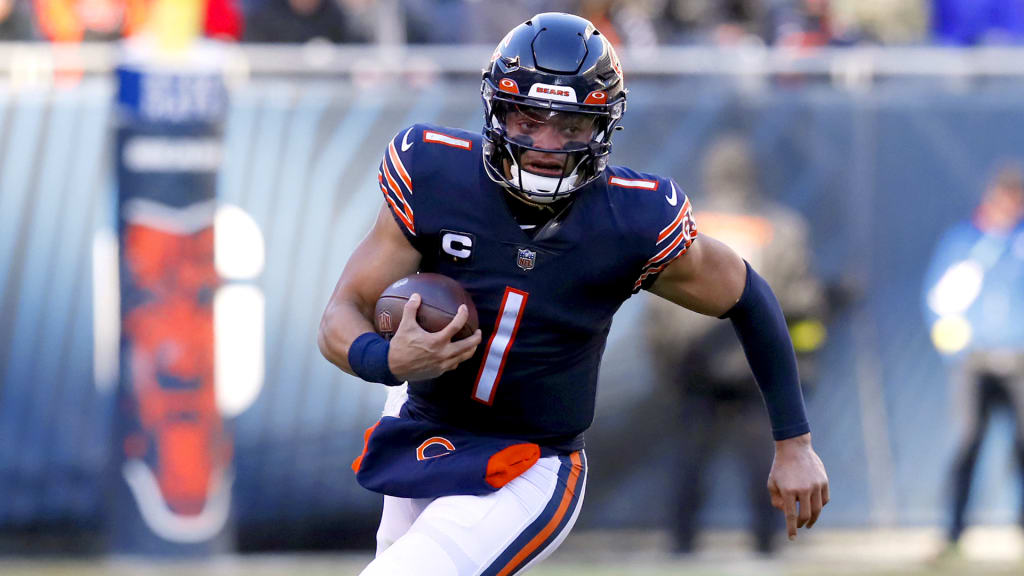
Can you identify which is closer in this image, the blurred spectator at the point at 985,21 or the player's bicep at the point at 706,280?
the player's bicep at the point at 706,280

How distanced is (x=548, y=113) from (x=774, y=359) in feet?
3.10

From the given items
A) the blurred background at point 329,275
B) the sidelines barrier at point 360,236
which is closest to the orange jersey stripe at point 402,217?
the blurred background at point 329,275

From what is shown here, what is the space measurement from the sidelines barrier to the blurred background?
1 centimetres

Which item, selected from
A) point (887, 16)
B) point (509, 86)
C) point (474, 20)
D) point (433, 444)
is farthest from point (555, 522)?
point (887, 16)

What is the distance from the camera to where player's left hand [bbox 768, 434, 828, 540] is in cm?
389

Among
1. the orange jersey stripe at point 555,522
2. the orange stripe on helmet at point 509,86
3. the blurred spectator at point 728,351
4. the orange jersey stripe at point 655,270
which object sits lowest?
the blurred spectator at point 728,351

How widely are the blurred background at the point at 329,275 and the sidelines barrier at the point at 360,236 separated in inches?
0.6

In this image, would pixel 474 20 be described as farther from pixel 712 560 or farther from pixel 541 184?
pixel 541 184

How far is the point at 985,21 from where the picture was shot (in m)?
9.16

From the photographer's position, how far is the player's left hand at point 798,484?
3.89 metres

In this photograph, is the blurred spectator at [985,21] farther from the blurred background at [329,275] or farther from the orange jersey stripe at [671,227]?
the orange jersey stripe at [671,227]

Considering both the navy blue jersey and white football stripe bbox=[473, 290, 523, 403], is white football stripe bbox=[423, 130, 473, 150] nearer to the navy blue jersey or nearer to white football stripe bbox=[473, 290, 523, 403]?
the navy blue jersey

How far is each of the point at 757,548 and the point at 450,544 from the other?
461cm

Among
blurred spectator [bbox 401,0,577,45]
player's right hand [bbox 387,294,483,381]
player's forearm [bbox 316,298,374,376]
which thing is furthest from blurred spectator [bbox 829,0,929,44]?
player's right hand [bbox 387,294,483,381]
